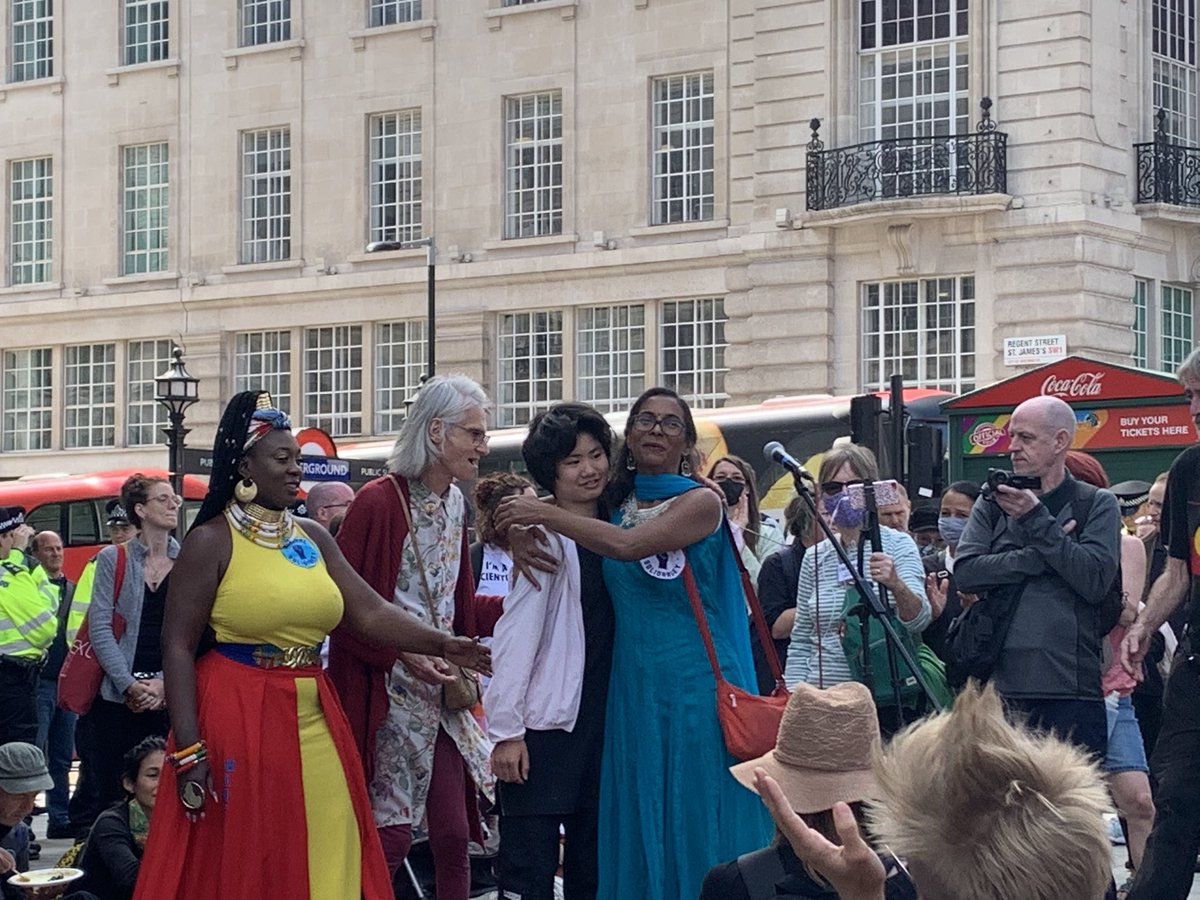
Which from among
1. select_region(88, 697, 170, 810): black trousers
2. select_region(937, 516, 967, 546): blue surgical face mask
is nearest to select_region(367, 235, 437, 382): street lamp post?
select_region(937, 516, 967, 546): blue surgical face mask

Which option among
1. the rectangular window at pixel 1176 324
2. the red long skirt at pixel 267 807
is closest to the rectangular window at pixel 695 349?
the rectangular window at pixel 1176 324

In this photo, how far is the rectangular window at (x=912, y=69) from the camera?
33.6m

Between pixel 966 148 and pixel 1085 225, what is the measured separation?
2.18 m

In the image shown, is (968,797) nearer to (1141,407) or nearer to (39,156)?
(1141,407)

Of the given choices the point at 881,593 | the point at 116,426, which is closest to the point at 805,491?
the point at 881,593

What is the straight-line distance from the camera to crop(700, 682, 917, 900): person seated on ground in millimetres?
4320

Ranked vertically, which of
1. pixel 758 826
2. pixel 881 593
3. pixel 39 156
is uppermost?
pixel 39 156

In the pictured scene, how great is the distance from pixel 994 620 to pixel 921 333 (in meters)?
25.8

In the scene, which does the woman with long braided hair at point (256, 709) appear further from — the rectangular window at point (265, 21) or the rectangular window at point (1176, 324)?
the rectangular window at point (265, 21)

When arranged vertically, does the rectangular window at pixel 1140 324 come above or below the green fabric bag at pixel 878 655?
above

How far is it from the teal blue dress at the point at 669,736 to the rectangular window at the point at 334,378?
33.0 m

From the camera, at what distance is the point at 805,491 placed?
8.27m

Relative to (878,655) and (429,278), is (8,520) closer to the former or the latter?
(878,655)

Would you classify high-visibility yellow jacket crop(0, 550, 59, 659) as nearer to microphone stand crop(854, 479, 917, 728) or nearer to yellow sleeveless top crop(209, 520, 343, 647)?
microphone stand crop(854, 479, 917, 728)
